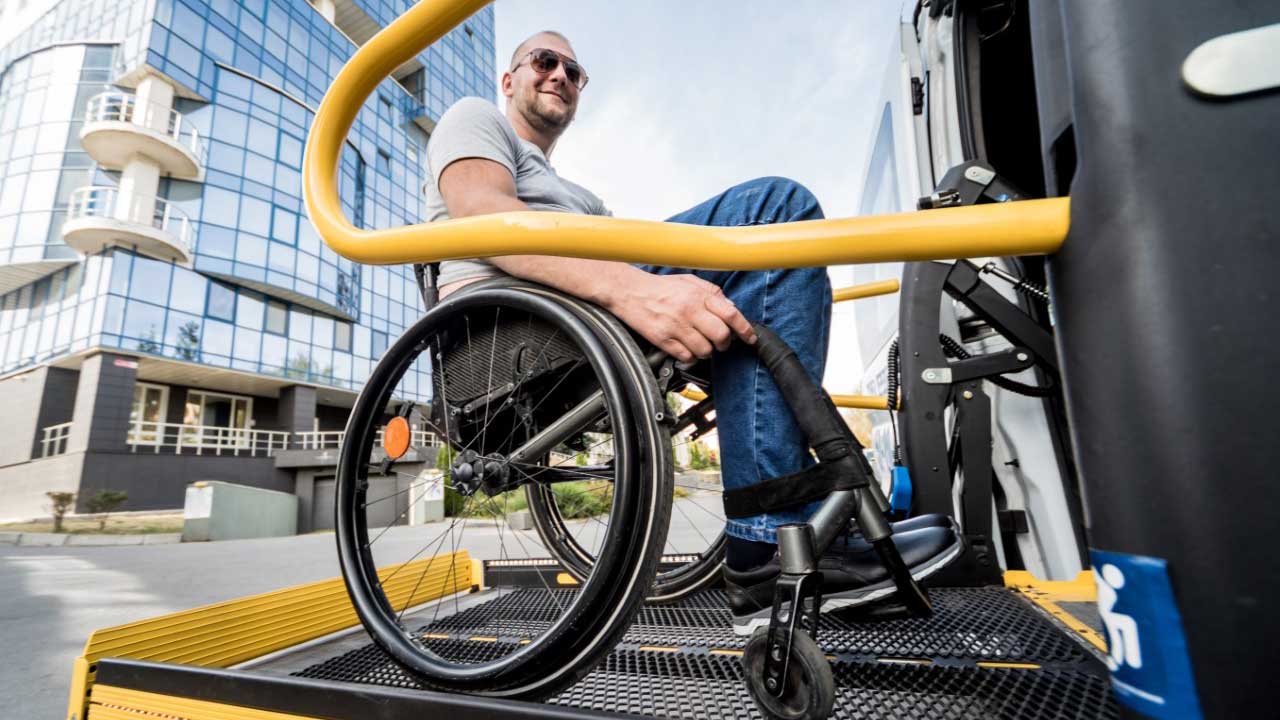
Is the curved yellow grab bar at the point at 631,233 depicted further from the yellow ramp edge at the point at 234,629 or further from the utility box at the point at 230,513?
the utility box at the point at 230,513

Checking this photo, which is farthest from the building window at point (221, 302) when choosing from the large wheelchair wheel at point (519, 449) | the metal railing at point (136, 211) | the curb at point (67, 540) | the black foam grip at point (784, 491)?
the black foam grip at point (784, 491)

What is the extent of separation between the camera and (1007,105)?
2133mm

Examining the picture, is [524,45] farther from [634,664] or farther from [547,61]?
[634,664]

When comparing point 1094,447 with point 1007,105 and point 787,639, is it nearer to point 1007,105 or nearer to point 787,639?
point 787,639

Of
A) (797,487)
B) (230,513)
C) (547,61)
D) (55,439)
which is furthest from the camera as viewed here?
(55,439)

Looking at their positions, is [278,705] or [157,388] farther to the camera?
[157,388]

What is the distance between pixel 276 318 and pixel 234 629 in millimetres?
18840

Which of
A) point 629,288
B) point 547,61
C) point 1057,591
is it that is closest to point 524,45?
point 547,61

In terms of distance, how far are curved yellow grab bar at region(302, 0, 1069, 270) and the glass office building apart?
1606 centimetres

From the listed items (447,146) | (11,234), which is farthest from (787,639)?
(11,234)

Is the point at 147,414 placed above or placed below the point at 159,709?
above

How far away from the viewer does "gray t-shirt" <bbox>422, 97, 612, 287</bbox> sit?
1.22 m

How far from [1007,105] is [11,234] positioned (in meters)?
23.6

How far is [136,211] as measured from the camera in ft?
50.0
